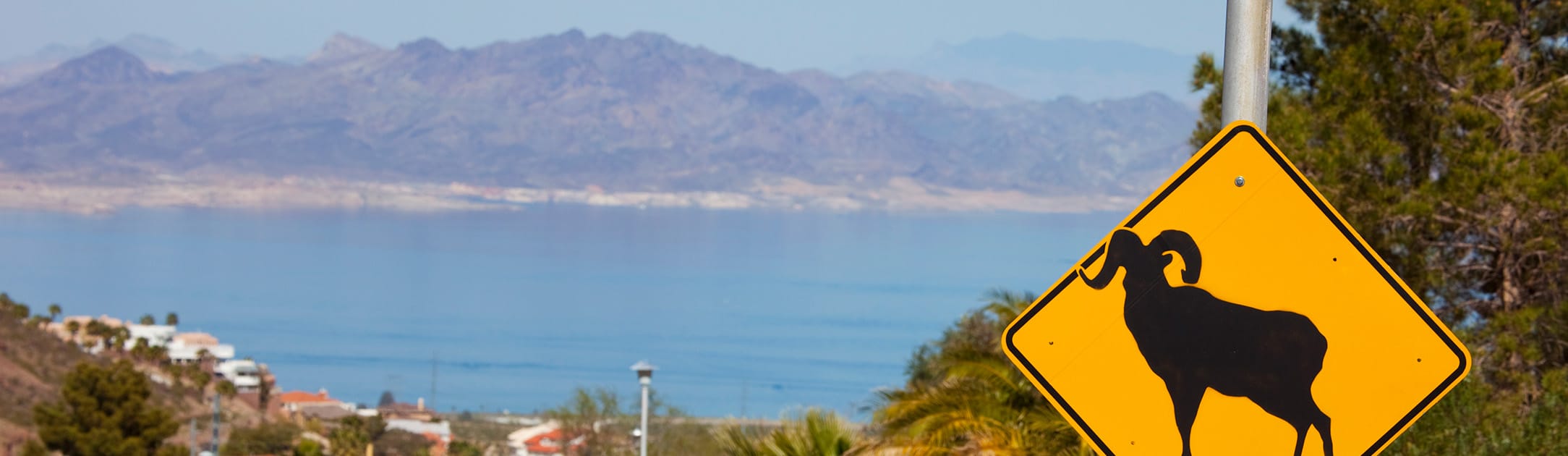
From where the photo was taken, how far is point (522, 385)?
452ft

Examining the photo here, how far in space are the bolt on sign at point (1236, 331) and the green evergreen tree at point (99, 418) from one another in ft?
148

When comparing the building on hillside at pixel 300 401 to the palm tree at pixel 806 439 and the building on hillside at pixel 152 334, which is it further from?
the palm tree at pixel 806 439

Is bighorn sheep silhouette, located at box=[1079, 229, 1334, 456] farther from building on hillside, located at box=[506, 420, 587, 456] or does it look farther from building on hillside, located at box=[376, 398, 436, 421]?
building on hillside, located at box=[376, 398, 436, 421]

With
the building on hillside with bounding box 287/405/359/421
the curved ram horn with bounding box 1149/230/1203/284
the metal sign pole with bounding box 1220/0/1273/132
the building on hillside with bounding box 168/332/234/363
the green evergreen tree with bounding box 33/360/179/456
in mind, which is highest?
the building on hillside with bounding box 168/332/234/363

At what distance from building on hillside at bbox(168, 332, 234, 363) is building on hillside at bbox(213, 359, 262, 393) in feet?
2.85

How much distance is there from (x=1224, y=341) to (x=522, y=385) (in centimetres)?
13735

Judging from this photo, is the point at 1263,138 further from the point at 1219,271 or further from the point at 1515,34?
the point at 1515,34

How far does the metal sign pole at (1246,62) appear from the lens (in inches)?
127

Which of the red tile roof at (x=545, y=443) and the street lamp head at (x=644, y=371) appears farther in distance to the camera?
the red tile roof at (x=545, y=443)

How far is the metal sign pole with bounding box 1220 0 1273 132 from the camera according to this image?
3234 mm

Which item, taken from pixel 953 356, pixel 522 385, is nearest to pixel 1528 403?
pixel 953 356

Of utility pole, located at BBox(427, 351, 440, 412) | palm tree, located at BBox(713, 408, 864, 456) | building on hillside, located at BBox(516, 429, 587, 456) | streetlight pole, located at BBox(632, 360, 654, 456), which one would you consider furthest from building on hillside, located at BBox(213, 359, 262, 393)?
palm tree, located at BBox(713, 408, 864, 456)

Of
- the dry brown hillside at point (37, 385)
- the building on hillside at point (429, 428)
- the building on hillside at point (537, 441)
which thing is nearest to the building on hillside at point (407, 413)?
the building on hillside at point (429, 428)

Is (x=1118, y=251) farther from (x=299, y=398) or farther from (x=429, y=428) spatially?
(x=299, y=398)
